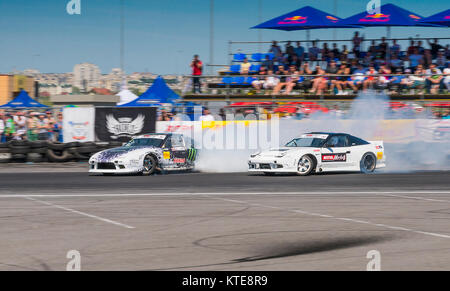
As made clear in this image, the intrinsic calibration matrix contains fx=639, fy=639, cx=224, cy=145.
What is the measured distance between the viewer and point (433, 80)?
21453 millimetres

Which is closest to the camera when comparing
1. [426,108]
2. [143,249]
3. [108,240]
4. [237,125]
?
[143,249]

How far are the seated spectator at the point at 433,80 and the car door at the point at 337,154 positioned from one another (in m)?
7.17

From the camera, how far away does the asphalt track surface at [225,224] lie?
19.3 ft

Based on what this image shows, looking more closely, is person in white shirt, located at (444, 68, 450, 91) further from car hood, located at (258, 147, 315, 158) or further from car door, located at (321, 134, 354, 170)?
car hood, located at (258, 147, 315, 158)

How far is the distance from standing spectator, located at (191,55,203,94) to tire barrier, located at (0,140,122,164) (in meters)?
5.85

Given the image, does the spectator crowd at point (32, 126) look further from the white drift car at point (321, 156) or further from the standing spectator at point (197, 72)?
the white drift car at point (321, 156)

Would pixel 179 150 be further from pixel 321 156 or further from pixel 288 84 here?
pixel 288 84

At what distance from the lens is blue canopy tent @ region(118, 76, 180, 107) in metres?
23.4

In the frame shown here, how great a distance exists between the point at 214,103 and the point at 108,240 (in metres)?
15.6

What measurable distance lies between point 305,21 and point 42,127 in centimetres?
1041

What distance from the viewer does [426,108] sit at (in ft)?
63.7

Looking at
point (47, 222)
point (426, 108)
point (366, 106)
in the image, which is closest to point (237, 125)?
point (366, 106)

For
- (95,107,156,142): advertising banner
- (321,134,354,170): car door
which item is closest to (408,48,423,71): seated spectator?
(321,134,354,170): car door
